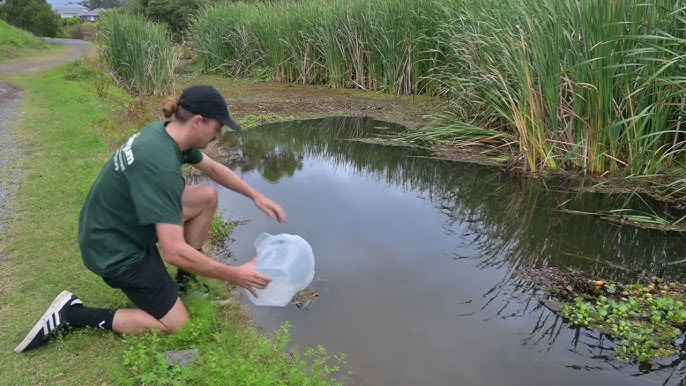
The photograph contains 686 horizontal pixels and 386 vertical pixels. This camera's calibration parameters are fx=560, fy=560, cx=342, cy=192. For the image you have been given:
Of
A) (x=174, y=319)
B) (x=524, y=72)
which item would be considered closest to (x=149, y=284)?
(x=174, y=319)

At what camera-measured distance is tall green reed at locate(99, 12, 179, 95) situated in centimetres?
1118

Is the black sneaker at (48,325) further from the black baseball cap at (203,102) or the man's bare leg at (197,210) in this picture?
the black baseball cap at (203,102)

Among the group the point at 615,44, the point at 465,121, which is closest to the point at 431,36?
the point at 465,121

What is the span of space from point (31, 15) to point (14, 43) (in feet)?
45.1

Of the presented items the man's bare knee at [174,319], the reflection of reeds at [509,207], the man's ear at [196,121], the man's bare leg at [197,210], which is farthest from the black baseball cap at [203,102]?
the reflection of reeds at [509,207]

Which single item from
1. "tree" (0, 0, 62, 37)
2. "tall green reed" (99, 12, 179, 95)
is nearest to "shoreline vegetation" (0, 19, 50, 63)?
"tall green reed" (99, 12, 179, 95)

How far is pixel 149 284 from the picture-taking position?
278 centimetres

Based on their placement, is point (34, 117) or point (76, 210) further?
point (34, 117)

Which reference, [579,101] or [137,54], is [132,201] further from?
[137,54]

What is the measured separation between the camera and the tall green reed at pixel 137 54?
11.2 m

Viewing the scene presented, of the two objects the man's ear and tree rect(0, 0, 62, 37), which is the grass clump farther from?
tree rect(0, 0, 62, 37)

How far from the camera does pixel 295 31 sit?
515 inches

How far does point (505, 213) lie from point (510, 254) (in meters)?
1.00

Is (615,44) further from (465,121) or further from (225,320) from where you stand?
(225,320)
